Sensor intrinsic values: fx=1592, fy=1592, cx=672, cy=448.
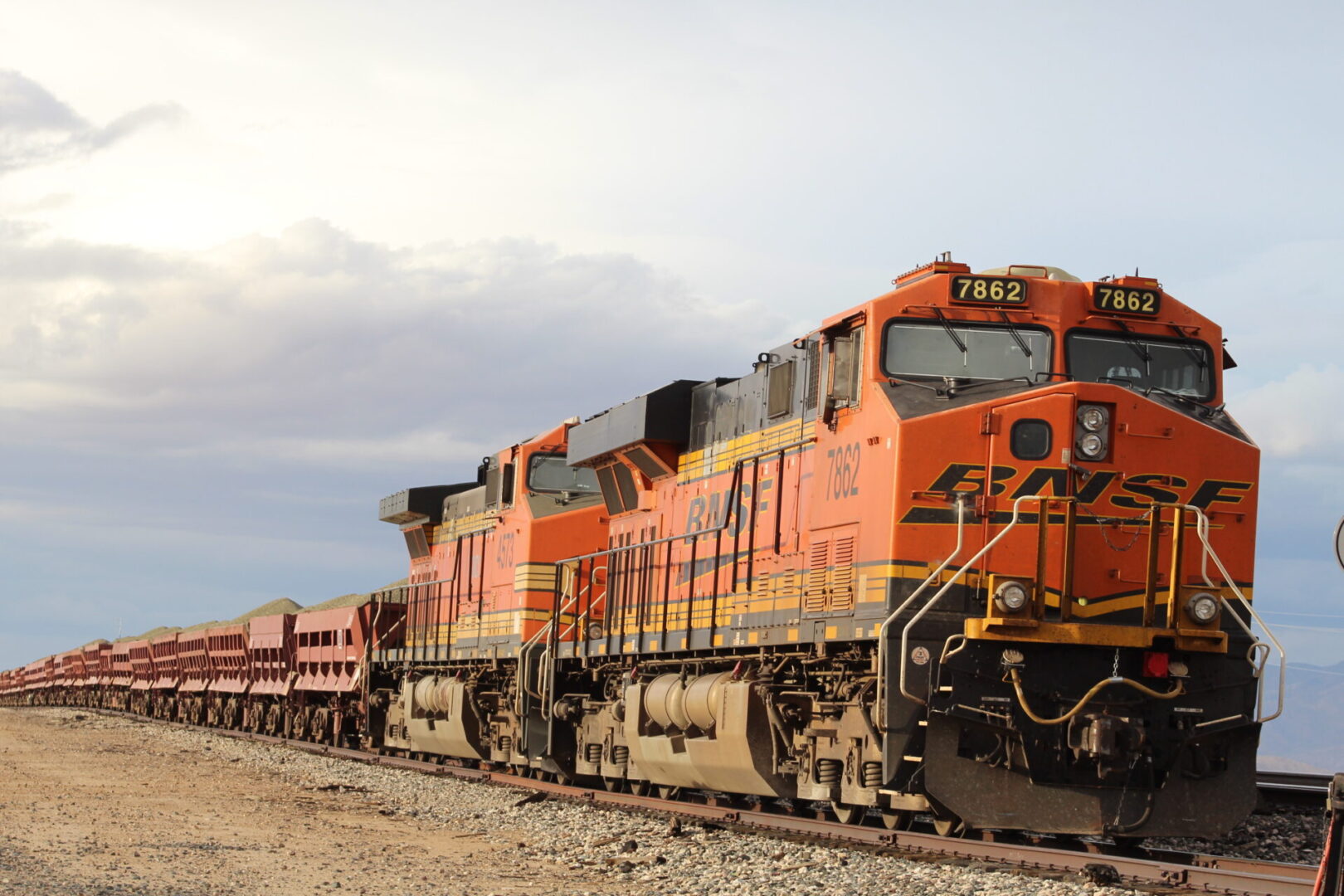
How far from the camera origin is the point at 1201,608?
34.7 feet

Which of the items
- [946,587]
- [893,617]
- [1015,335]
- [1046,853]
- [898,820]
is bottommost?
[898,820]

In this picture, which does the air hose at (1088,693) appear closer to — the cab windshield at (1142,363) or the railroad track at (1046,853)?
the railroad track at (1046,853)

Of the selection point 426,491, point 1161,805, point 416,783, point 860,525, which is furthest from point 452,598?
point 1161,805

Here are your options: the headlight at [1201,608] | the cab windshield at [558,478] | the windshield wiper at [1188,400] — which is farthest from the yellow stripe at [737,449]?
the cab windshield at [558,478]

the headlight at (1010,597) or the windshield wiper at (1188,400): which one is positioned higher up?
the windshield wiper at (1188,400)

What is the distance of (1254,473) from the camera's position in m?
11.1

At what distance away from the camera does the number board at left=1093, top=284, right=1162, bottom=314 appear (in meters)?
11.4

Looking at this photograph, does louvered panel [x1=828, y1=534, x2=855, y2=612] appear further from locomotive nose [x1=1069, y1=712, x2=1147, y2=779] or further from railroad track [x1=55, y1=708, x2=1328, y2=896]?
locomotive nose [x1=1069, y1=712, x2=1147, y2=779]

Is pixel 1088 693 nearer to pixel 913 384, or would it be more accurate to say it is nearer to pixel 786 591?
pixel 913 384

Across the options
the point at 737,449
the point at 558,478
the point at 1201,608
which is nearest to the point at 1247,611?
the point at 1201,608

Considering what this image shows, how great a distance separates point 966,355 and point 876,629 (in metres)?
2.09

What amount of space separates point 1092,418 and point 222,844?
7092 mm

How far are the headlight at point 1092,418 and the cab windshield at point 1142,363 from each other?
58 cm

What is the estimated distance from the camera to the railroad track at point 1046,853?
352 inches
